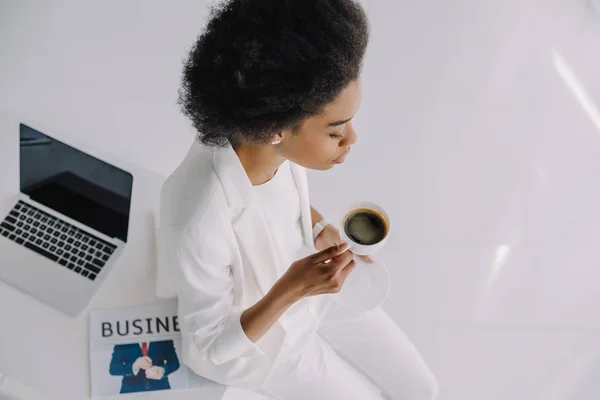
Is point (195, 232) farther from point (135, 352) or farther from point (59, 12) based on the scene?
point (59, 12)

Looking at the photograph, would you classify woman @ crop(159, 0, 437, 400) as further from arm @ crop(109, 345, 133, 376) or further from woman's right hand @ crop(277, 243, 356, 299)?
arm @ crop(109, 345, 133, 376)

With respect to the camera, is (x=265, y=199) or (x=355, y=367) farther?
(x=355, y=367)

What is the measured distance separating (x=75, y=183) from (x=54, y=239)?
0.16m

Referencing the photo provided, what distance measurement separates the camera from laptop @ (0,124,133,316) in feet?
4.69

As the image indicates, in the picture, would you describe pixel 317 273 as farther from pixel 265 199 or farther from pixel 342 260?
pixel 265 199

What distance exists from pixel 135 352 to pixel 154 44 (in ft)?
4.22

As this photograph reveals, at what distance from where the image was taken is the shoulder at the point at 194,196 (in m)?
1.11

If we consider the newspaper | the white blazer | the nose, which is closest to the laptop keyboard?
the newspaper

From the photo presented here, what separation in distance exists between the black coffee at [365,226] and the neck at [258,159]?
0.18 meters

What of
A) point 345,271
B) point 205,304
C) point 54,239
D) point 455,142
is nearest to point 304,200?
point 345,271

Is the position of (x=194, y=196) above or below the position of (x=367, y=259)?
above

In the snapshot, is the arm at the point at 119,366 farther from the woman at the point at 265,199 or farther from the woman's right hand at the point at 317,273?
the woman's right hand at the point at 317,273

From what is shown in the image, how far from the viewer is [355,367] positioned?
1808mm

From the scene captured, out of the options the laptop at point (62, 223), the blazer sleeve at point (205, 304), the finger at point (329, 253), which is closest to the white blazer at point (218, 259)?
the blazer sleeve at point (205, 304)
